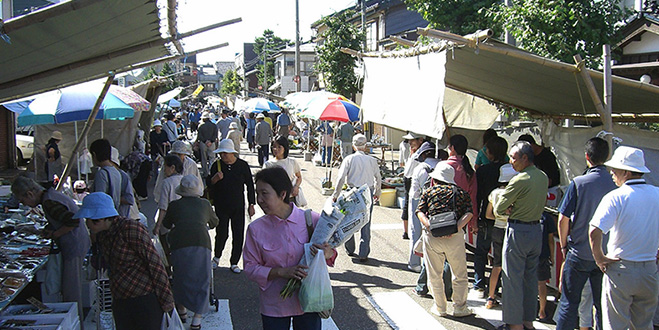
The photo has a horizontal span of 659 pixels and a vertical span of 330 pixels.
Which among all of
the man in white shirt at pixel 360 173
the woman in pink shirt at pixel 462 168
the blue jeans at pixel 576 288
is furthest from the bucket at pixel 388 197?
the blue jeans at pixel 576 288

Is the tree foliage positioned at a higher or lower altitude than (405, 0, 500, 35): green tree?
lower

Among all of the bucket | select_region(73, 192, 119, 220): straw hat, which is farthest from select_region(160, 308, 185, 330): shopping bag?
the bucket

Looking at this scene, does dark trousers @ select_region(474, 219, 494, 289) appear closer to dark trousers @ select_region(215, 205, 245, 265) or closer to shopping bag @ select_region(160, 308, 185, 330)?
dark trousers @ select_region(215, 205, 245, 265)

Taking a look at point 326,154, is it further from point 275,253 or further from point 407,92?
point 275,253

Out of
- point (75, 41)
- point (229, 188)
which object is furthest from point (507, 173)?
Answer: point (75, 41)

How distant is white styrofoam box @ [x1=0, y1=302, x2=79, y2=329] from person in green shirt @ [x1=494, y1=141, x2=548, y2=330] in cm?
413

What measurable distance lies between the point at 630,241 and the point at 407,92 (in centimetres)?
361

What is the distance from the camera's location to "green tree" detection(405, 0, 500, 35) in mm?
14000

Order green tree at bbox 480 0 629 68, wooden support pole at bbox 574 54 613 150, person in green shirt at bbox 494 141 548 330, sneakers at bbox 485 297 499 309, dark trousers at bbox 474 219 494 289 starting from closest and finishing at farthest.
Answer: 1. person in green shirt at bbox 494 141 548 330
2. wooden support pole at bbox 574 54 613 150
3. sneakers at bbox 485 297 499 309
4. dark trousers at bbox 474 219 494 289
5. green tree at bbox 480 0 629 68

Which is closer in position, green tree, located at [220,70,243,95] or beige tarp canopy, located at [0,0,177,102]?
beige tarp canopy, located at [0,0,177,102]

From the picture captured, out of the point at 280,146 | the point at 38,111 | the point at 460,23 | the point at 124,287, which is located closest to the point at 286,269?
the point at 124,287

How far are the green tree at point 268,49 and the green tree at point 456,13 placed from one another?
43.0 metres

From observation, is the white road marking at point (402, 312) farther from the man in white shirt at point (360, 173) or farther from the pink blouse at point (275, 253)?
the pink blouse at point (275, 253)

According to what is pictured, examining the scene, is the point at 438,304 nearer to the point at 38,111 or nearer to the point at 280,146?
the point at 280,146
